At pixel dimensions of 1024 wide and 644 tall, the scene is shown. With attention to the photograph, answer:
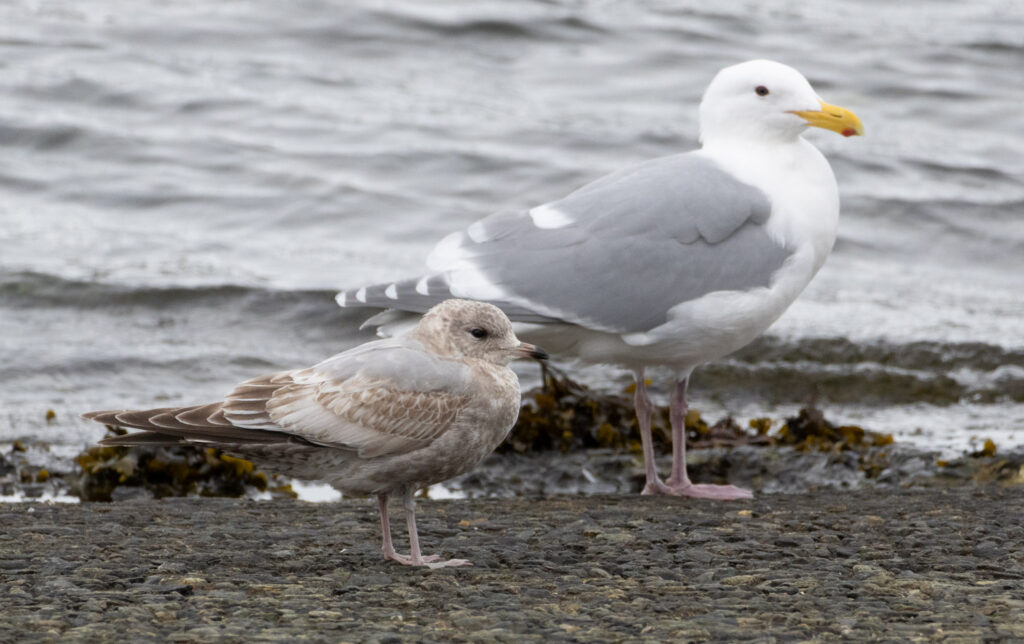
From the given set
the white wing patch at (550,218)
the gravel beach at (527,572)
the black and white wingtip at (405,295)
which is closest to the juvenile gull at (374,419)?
the gravel beach at (527,572)

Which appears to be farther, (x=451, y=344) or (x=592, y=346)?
(x=592, y=346)

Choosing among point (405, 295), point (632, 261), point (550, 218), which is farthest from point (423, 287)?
point (632, 261)

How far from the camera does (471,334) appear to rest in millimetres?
4508

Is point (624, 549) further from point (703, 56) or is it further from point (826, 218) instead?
point (703, 56)

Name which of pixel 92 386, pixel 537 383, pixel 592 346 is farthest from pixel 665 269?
pixel 92 386

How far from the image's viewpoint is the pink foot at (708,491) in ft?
20.0

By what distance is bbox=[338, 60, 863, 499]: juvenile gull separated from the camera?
603 centimetres

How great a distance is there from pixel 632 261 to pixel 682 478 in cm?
108

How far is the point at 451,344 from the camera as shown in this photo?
450 centimetres

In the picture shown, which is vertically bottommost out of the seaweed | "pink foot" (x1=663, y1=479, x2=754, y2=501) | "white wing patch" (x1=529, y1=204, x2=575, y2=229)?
the seaweed

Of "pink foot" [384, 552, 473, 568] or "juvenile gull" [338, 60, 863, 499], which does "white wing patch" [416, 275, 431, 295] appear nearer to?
"juvenile gull" [338, 60, 863, 499]

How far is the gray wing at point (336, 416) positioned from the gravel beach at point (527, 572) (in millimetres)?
423

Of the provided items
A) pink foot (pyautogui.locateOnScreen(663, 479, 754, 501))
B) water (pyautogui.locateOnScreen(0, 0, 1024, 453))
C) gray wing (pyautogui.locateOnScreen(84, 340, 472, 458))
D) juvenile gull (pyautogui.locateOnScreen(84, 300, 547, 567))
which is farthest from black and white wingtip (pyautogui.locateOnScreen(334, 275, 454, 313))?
water (pyautogui.locateOnScreen(0, 0, 1024, 453))

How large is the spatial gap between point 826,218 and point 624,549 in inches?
94.4
